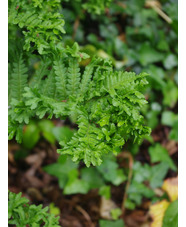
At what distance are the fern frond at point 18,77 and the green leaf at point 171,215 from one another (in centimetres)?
154

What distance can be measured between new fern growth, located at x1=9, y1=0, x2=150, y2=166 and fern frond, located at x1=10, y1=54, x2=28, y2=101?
117 millimetres

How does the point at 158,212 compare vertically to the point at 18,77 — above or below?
below

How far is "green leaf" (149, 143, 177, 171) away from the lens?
279 cm

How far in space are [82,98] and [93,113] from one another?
0.12 meters

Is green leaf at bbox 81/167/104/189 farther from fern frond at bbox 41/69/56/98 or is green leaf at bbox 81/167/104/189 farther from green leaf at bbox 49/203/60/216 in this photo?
fern frond at bbox 41/69/56/98

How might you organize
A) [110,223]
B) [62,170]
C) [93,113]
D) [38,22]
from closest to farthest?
[93,113] → [38,22] → [110,223] → [62,170]

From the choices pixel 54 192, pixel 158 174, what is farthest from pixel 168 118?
pixel 54 192

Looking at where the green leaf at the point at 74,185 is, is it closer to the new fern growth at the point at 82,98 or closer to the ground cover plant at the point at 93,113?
the ground cover plant at the point at 93,113

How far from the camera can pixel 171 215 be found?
2330 mm

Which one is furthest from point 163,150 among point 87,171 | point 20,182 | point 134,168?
point 20,182

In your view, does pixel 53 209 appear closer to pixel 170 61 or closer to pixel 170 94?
pixel 170 94

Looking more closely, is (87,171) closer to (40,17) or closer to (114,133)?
(114,133)

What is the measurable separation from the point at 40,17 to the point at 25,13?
0.41ft

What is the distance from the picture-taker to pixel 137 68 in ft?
10.3
